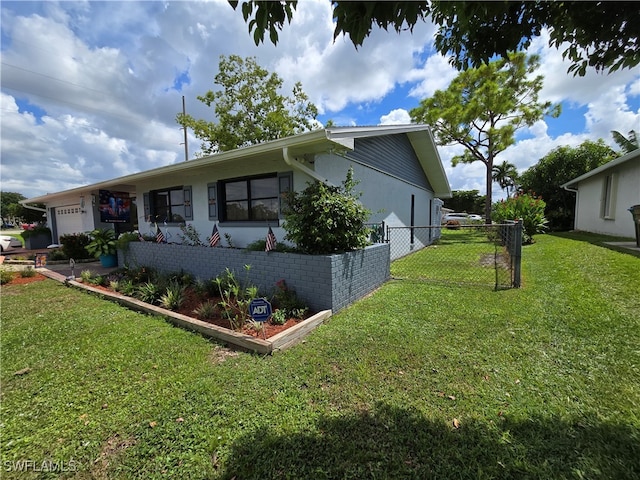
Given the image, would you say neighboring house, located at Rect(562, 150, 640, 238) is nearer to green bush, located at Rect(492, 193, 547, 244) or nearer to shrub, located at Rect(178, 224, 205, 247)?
green bush, located at Rect(492, 193, 547, 244)

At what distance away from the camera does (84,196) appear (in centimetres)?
1287

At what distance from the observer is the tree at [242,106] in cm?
2056

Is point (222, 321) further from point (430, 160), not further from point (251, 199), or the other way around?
point (430, 160)

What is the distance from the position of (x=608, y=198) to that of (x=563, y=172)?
334 inches

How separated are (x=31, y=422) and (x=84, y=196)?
14358 mm

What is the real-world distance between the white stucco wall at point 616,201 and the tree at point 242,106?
18.0 metres

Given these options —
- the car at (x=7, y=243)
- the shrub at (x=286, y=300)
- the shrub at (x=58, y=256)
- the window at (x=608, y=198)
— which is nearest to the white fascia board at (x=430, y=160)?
the window at (x=608, y=198)

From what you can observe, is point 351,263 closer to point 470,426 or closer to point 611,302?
point 470,426

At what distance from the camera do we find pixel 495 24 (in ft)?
7.63

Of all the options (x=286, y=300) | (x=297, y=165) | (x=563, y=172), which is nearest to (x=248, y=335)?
(x=286, y=300)

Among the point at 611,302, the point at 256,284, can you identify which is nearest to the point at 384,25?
the point at 256,284

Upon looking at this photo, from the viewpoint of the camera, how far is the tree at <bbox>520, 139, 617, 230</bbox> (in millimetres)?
17516

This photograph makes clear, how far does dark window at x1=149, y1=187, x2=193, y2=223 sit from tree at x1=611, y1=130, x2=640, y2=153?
25.0 meters

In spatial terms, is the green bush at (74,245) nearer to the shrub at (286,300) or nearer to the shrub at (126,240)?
the shrub at (126,240)
